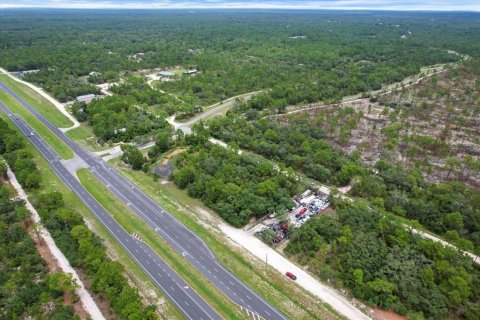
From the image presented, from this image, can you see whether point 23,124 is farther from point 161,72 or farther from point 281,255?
point 281,255

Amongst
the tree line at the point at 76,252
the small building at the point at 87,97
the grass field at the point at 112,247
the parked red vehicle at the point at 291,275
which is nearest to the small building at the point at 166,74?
the small building at the point at 87,97

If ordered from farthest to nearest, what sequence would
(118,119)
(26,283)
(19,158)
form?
(118,119) → (19,158) → (26,283)

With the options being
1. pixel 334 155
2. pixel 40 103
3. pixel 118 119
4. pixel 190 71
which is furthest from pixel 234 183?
pixel 190 71

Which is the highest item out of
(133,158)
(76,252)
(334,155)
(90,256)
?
(334,155)

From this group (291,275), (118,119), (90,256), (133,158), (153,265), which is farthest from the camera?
(118,119)

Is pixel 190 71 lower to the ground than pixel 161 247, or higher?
higher

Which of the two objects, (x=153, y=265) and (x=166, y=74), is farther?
(x=166, y=74)

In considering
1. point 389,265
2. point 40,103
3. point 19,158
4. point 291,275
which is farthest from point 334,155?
point 40,103

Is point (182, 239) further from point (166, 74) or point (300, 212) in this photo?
point (166, 74)
